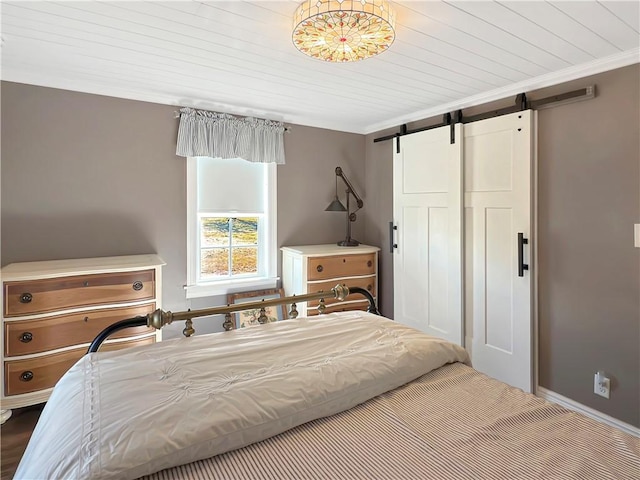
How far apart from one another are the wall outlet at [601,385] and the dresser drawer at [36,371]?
3.36 metres

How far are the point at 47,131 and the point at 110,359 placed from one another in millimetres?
2092

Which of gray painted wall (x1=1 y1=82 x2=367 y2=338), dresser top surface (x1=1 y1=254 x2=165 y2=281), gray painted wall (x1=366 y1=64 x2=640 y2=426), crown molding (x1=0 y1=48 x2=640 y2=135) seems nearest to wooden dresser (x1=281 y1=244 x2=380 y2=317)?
gray painted wall (x1=1 y1=82 x2=367 y2=338)

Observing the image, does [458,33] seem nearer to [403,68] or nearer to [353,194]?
[403,68]

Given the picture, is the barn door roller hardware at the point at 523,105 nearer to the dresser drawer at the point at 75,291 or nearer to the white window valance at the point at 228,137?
the white window valance at the point at 228,137

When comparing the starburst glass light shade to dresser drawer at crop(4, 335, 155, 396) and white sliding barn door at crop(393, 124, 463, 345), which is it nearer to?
white sliding barn door at crop(393, 124, 463, 345)

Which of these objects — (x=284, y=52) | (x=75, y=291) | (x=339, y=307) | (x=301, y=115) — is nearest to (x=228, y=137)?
(x=301, y=115)

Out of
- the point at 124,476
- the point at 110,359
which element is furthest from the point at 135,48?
the point at 124,476

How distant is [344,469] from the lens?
0.94m

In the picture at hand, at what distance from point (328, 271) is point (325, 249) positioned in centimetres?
25

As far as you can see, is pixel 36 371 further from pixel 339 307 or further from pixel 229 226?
pixel 339 307

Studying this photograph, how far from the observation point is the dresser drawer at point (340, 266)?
3.31 meters

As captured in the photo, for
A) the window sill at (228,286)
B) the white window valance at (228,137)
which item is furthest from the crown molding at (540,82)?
the window sill at (228,286)

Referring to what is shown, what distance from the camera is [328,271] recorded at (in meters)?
3.40

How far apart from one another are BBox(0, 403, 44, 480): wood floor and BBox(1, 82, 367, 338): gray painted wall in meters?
1.01
